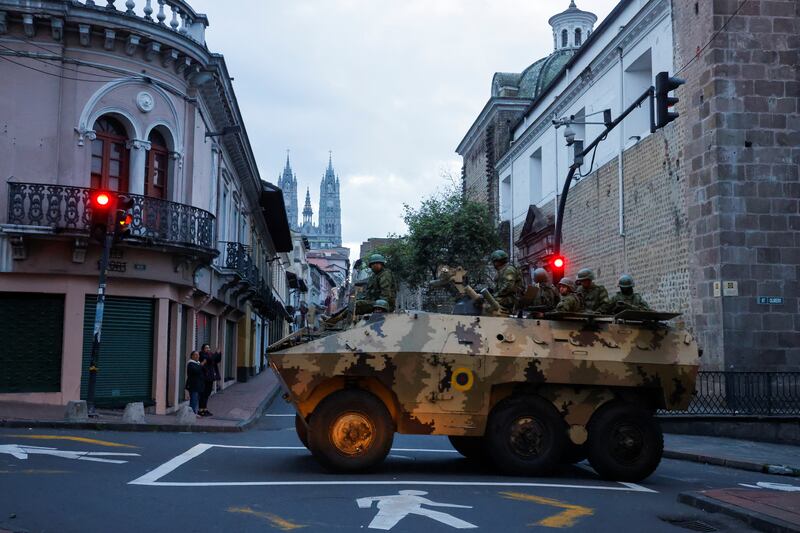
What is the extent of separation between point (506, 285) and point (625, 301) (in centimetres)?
171

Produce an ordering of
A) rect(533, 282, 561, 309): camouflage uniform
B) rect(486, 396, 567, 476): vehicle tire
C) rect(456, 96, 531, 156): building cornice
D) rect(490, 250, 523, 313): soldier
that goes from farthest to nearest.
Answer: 1. rect(456, 96, 531, 156): building cornice
2. rect(533, 282, 561, 309): camouflage uniform
3. rect(490, 250, 523, 313): soldier
4. rect(486, 396, 567, 476): vehicle tire

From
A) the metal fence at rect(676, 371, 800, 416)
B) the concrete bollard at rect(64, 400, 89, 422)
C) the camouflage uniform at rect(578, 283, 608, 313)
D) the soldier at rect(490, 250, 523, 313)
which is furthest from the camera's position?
the metal fence at rect(676, 371, 800, 416)

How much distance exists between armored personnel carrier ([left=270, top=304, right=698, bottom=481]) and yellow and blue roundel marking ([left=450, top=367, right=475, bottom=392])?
12mm


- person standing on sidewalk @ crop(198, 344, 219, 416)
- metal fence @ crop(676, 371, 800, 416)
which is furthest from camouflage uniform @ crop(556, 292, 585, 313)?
person standing on sidewalk @ crop(198, 344, 219, 416)

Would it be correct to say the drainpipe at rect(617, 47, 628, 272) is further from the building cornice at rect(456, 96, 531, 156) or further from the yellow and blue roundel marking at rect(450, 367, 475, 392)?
the building cornice at rect(456, 96, 531, 156)

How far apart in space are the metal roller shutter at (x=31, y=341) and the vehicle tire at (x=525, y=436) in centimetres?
1150

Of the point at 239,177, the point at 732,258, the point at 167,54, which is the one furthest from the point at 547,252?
the point at 167,54

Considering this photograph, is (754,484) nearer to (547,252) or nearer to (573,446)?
(573,446)

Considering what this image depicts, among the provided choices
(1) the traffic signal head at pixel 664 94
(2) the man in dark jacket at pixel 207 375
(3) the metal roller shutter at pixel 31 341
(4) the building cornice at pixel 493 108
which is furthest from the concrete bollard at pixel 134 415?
(4) the building cornice at pixel 493 108

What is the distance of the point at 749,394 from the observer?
1814cm

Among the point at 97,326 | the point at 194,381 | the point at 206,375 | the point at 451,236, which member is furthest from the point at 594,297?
the point at 451,236

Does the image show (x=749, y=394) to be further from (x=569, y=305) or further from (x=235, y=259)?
(x=235, y=259)

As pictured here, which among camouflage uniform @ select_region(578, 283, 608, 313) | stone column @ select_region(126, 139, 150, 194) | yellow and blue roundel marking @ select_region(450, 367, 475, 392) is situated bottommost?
yellow and blue roundel marking @ select_region(450, 367, 475, 392)

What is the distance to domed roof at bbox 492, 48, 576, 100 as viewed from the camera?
153 feet
